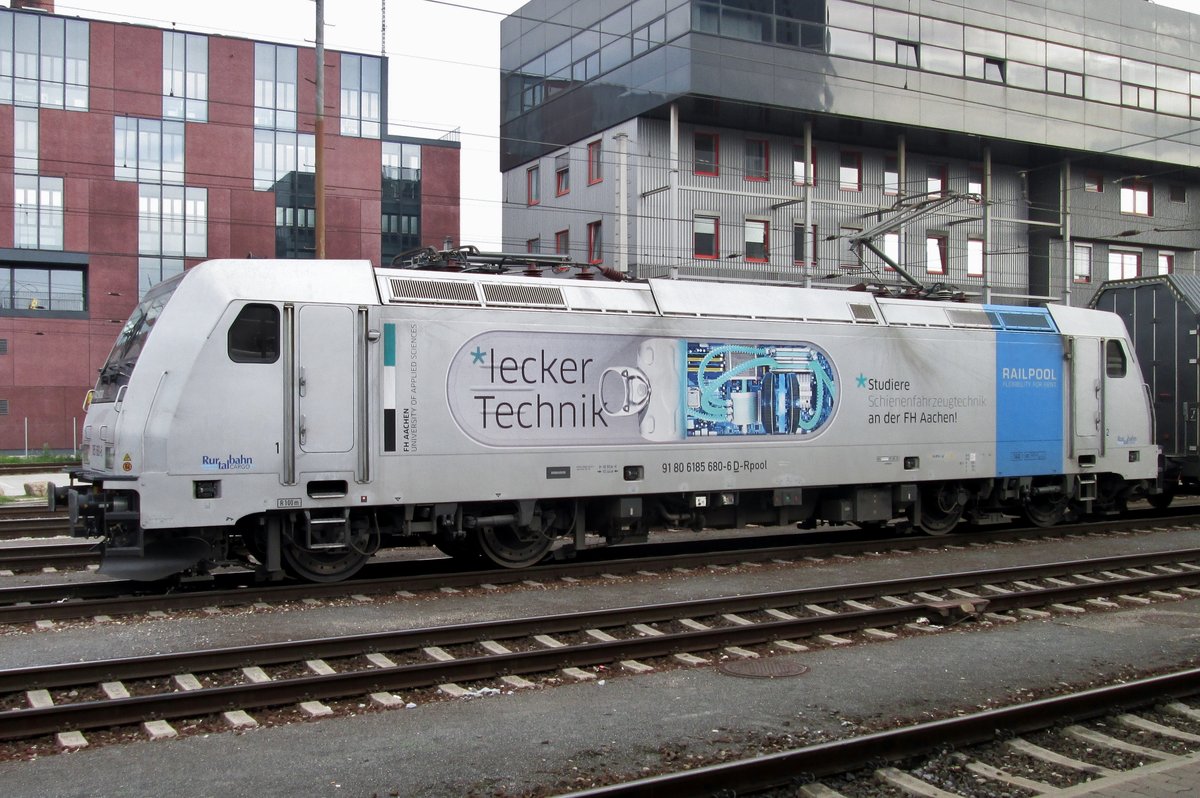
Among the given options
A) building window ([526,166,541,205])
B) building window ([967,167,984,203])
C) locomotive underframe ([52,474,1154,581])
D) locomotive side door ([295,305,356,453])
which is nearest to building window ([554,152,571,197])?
building window ([526,166,541,205])

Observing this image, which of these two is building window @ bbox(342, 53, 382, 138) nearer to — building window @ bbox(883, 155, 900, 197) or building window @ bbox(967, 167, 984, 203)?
building window @ bbox(883, 155, 900, 197)

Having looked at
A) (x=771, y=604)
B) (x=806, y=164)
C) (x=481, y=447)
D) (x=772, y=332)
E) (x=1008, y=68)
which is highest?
(x=1008, y=68)

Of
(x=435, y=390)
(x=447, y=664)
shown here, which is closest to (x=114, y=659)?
(x=447, y=664)

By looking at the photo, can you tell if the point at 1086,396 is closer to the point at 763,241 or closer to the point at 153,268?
the point at 763,241

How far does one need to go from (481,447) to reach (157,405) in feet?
10.7

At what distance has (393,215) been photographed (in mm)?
53469

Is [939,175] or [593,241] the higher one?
[939,175]

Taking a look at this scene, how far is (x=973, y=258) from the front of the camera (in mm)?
37188

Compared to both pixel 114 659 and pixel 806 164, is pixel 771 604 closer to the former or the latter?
pixel 114 659

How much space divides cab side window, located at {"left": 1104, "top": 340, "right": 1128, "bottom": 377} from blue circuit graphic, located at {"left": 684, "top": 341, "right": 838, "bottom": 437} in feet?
18.0

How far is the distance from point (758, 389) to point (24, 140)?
147ft

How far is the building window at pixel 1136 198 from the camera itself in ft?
129

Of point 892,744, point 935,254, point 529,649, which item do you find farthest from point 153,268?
point 892,744

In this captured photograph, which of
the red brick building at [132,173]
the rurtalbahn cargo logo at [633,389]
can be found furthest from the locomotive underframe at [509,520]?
the red brick building at [132,173]
